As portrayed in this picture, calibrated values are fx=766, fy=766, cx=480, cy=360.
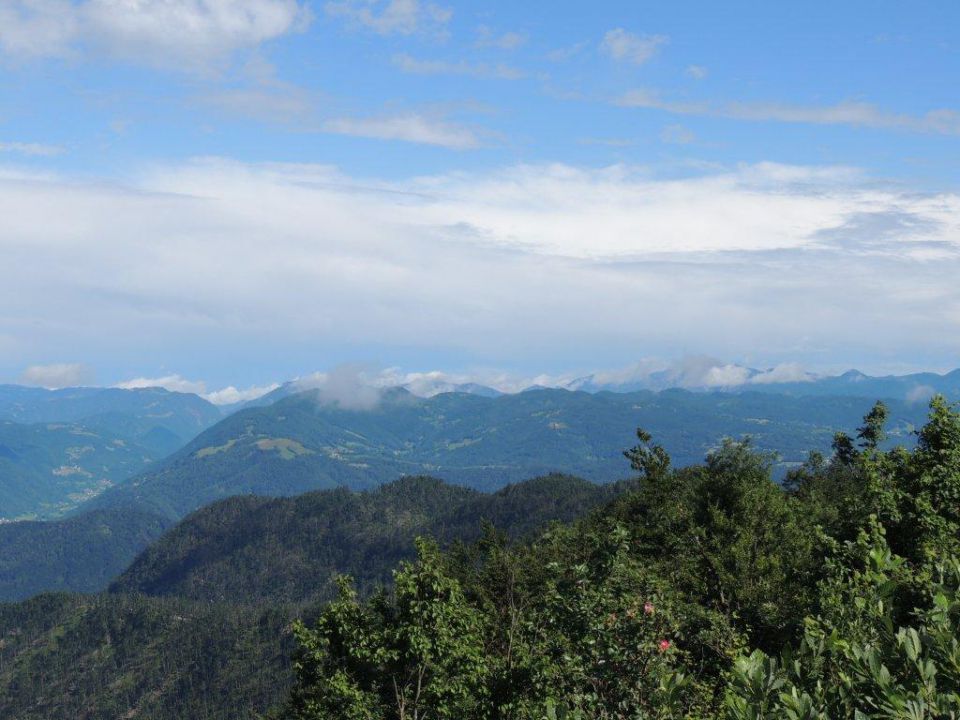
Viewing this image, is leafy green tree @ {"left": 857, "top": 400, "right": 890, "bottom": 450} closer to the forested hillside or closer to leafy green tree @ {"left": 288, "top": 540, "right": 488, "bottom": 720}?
the forested hillside

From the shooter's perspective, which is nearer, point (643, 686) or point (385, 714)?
point (643, 686)

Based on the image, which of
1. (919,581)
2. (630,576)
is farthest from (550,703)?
(919,581)

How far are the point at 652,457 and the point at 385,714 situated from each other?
49743mm

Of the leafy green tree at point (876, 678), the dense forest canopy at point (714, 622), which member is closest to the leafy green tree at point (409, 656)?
the dense forest canopy at point (714, 622)

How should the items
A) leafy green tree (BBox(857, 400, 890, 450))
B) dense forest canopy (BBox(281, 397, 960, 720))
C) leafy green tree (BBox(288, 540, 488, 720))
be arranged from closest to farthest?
dense forest canopy (BBox(281, 397, 960, 720)), leafy green tree (BBox(288, 540, 488, 720)), leafy green tree (BBox(857, 400, 890, 450))

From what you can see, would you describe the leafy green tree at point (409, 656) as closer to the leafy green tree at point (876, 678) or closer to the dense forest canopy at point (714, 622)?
the dense forest canopy at point (714, 622)

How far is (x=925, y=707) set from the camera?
34.1 feet

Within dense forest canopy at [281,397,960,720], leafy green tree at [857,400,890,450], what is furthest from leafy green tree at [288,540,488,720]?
leafy green tree at [857,400,890,450]

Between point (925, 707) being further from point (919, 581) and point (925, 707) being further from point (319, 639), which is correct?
point (319, 639)

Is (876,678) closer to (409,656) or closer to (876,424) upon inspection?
(409,656)

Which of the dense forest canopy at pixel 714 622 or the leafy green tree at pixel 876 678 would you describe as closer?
the leafy green tree at pixel 876 678

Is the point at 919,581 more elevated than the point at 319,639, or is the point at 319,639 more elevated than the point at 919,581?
the point at 919,581

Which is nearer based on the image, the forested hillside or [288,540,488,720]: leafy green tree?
the forested hillside

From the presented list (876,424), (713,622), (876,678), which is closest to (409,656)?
(713,622)
